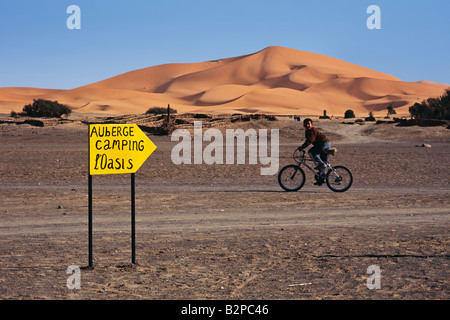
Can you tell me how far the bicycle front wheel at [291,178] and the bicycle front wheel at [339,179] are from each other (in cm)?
69

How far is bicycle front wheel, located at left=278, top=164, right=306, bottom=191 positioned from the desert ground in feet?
0.99

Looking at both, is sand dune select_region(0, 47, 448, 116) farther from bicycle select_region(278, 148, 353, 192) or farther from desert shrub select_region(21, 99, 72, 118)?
bicycle select_region(278, 148, 353, 192)

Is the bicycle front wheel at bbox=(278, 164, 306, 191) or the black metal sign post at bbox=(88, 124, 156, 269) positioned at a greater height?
the black metal sign post at bbox=(88, 124, 156, 269)

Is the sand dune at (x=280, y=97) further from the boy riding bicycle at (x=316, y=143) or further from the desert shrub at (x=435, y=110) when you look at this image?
the boy riding bicycle at (x=316, y=143)

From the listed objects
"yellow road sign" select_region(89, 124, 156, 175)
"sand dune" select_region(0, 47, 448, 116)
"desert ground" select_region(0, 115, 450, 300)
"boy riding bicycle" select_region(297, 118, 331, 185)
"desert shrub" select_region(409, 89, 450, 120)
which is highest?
"sand dune" select_region(0, 47, 448, 116)

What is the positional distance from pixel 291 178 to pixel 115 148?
9483mm

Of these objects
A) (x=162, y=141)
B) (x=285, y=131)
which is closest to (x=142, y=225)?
(x=162, y=141)

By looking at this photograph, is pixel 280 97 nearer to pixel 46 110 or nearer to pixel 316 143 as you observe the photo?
pixel 46 110

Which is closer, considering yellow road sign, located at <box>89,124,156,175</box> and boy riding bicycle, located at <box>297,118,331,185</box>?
yellow road sign, located at <box>89,124,156,175</box>

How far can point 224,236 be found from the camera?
10703 mm

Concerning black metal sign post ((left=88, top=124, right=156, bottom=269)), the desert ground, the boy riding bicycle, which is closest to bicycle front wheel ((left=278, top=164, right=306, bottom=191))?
the desert ground

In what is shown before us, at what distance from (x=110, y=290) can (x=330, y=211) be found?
283 inches

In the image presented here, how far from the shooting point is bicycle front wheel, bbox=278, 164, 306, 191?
17.0 metres

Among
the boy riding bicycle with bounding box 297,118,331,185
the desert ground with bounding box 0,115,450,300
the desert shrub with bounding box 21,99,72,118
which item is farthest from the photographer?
the desert shrub with bounding box 21,99,72,118
